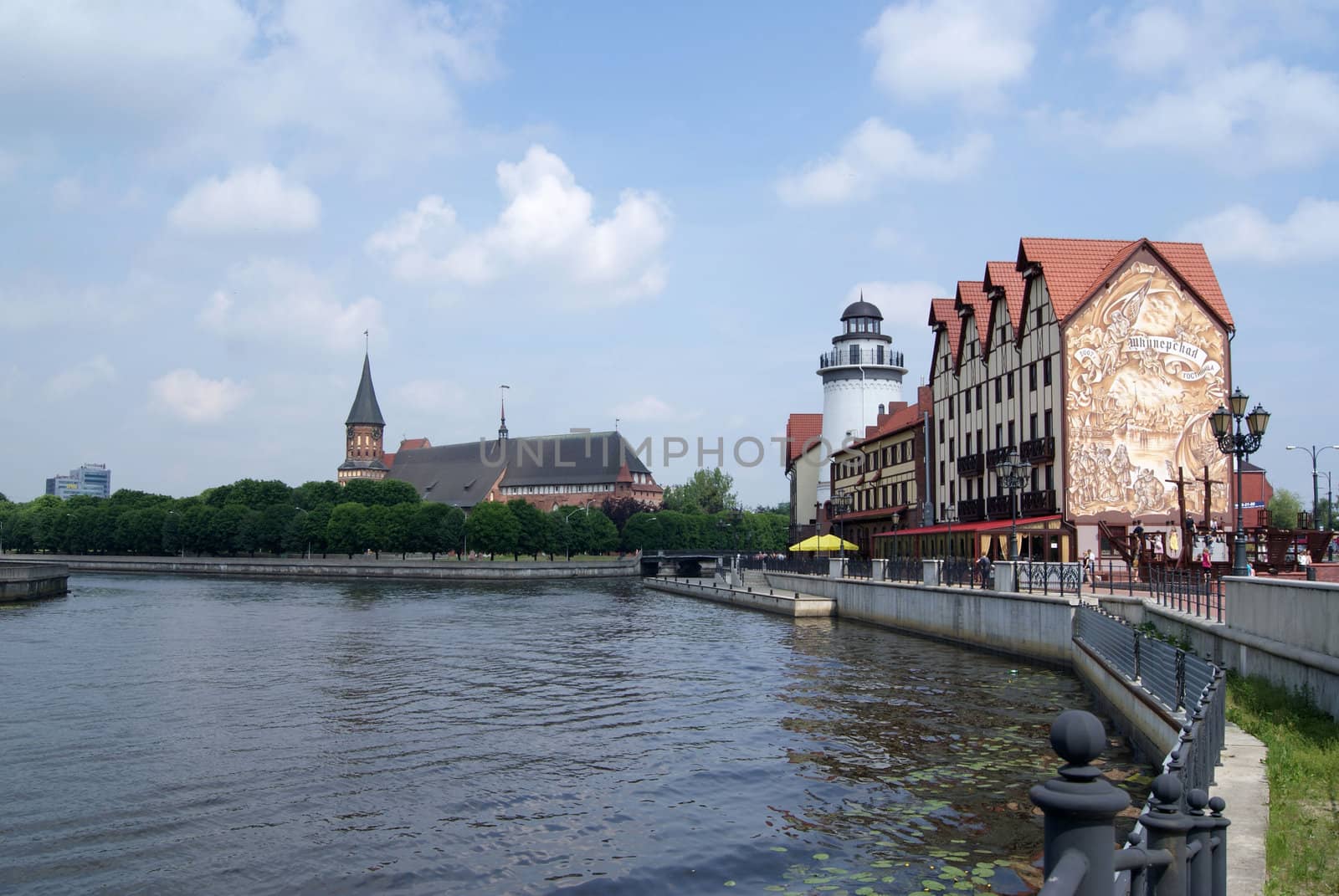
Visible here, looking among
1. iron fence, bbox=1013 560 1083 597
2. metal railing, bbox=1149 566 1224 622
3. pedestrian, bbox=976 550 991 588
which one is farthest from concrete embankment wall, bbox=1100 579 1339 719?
pedestrian, bbox=976 550 991 588

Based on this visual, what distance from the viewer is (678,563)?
125 meters

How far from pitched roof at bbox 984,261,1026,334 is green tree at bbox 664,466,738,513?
118054mm

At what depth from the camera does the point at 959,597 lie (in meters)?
38.6

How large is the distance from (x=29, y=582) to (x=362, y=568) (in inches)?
1942

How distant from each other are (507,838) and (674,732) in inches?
305

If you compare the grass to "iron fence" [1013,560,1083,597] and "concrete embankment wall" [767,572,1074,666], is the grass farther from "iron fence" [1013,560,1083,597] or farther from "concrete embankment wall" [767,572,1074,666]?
"iron fence" [1013,560,1083,597]

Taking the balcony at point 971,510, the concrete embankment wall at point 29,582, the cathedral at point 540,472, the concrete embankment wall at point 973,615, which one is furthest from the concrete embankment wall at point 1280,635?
the cathedral at point 540,472

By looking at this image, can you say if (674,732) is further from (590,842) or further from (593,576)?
(593,576)

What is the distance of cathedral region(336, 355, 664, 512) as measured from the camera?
178 meters

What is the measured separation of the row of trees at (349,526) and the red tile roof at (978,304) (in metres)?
85.1

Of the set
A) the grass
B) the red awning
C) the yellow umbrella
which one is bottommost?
the grass

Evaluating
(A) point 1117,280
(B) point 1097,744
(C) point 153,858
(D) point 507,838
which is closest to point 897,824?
(D) point 507,838

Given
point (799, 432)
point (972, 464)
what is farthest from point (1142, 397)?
point (799, 432)

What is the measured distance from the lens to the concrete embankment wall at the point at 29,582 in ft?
201
